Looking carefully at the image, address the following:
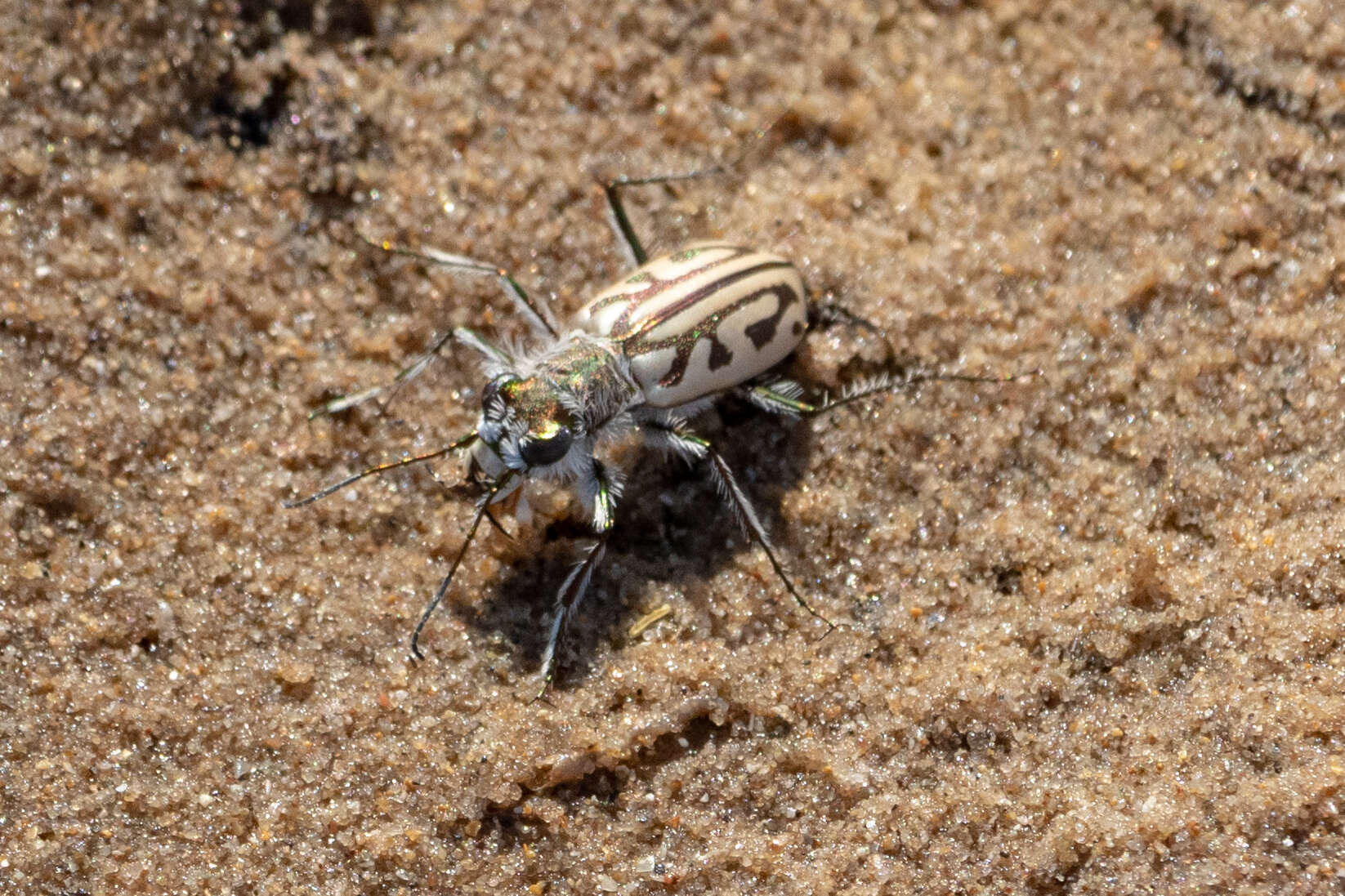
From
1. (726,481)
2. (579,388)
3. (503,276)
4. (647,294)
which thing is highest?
(647,294)

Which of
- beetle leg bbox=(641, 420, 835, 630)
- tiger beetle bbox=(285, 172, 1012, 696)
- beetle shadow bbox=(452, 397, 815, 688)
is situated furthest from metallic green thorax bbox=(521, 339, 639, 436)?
beetle shadow bbox=(452, 397, 815, 688)

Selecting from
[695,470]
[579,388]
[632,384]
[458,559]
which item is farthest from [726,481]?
[458,559]

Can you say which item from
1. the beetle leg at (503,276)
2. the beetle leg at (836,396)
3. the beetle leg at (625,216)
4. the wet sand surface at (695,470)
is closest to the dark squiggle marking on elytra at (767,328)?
the beetle leg at (836,396)

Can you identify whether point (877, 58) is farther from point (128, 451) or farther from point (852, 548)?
point (128, 451)

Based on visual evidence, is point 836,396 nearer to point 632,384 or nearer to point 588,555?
point 632,384

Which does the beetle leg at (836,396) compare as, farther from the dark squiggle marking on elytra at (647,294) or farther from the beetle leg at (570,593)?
the beetle leg at (570,593)

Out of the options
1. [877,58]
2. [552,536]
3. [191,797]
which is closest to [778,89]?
[877,58]
